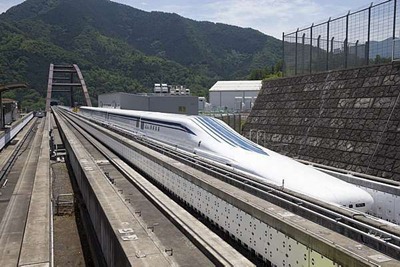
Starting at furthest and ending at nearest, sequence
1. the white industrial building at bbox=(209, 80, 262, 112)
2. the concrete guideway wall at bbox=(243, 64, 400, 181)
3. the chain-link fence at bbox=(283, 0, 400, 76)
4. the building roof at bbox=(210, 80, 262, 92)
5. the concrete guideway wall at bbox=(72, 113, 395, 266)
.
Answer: the building roof at bbox=(210, 80, 262, 92), the white industrial building at bbox=(209, 80, 262, 112), the chain-link fence at bbox=(283, 0, 400, 76), the concrete guideway wall at bbox=(243, 64, 400, 181), the concrete guideway wall at bbox=(72, 113, 395, 266)

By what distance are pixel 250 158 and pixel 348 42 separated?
13631 millimetres

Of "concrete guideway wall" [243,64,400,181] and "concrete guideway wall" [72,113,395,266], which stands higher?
"concrete guideway wall" [243,64,400,181]

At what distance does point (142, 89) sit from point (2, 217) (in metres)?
126

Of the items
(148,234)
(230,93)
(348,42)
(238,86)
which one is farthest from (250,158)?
(238,86)

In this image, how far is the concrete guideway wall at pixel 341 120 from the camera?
17.3 m

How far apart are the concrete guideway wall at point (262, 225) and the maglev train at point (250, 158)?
1786 millimetres

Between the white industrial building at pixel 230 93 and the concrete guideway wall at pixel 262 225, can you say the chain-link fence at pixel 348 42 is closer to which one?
the concrete guideway wall at pixel 262 225

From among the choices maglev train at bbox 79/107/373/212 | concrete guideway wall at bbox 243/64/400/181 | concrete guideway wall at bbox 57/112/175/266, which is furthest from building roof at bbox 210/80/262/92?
concrete guideway wall at bbox 57/112/175/266

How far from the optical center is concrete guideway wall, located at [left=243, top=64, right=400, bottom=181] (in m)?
17.3

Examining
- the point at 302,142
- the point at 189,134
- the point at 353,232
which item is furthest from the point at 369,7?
the point at 353,232

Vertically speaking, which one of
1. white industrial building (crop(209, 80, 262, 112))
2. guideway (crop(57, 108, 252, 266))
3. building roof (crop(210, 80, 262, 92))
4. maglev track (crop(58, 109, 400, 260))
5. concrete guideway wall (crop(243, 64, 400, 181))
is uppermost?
building roof (crop(210, 80, 262, 92))

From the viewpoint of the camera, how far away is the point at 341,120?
808 inches

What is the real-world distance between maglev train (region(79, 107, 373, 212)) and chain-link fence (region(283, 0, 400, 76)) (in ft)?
30.5

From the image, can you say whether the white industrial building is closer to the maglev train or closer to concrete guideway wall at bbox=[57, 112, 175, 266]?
the maglev train
